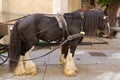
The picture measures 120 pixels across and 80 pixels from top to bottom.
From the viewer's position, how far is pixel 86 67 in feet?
29.2

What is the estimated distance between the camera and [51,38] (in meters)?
7.98

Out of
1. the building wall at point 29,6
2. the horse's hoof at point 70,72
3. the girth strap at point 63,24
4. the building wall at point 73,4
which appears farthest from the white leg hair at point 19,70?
the building wall at point 73,4

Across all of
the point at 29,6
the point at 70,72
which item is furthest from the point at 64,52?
the point at 29,6

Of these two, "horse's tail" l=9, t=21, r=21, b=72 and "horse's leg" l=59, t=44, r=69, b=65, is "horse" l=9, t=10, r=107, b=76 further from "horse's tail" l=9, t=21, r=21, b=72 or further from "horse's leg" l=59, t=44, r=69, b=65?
"horse's leg" l=59, t=44, r=69, b=65

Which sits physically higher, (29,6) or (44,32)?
(29,6)

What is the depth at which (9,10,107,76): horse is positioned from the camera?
7812mm

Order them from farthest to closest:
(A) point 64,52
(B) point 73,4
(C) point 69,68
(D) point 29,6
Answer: (B) point 73,4 < (D) point 29,6 < (A) point 64,52 < (C) point 69,68

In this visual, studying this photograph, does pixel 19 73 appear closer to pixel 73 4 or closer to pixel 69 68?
pixel 69 68

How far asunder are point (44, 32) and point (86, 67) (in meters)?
1.79

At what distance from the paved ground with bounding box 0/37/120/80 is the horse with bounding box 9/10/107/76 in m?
0.25

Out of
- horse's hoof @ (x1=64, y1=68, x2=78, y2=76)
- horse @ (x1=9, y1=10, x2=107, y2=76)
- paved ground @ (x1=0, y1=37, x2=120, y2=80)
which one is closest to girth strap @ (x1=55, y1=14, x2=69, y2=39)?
horse @ (x1=9, y1=10, x2=107, y2=76)

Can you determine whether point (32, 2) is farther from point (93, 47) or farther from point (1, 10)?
point (93, 47)

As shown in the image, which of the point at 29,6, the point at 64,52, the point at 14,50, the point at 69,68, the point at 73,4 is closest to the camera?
the point at 14,50

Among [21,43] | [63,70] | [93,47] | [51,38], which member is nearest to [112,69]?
[63,70]
